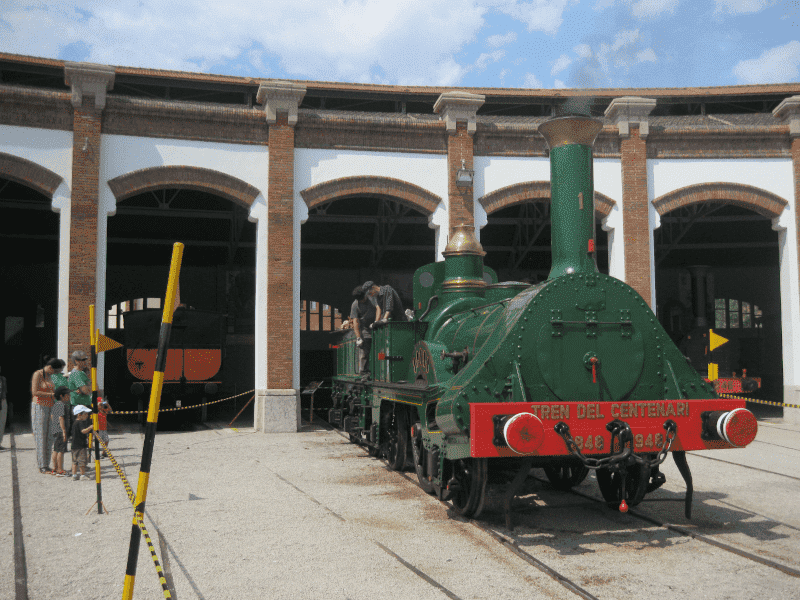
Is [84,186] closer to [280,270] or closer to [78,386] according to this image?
[280,270]

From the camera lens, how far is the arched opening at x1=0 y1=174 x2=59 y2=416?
2009 cm

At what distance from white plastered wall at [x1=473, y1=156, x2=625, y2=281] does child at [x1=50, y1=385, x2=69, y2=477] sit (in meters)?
8.52

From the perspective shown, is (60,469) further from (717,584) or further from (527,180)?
(527,180)

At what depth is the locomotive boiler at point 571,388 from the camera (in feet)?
16.5

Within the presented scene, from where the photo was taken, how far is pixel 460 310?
7875 millimetres

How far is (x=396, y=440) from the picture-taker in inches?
340

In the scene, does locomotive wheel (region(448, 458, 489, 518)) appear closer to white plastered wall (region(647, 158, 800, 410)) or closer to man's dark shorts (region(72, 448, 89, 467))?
man's dark shorts (region(72, 448, 89, 467))

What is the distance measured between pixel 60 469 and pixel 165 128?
7037 mm

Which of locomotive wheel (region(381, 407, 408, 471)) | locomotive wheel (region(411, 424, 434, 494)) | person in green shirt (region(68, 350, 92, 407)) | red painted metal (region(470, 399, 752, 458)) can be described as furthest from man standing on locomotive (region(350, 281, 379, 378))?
red painted metal (region(470, 399, 752, 458))

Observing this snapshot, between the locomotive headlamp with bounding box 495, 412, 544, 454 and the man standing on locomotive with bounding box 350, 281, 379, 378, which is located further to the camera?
the man standing on locomotive with bounding box 350, 281, 379, 378

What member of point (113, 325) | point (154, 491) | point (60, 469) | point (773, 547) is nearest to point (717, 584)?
point (773, 547)

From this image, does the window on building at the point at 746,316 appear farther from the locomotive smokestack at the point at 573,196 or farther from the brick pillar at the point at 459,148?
the locomotive smokestack at the point at 573,196

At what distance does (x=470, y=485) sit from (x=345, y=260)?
17056mm

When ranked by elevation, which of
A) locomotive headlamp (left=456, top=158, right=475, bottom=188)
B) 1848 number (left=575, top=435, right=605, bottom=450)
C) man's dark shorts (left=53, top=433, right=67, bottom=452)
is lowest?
man's dark shorts (left=53, top=433, right=67, bottom=452)
